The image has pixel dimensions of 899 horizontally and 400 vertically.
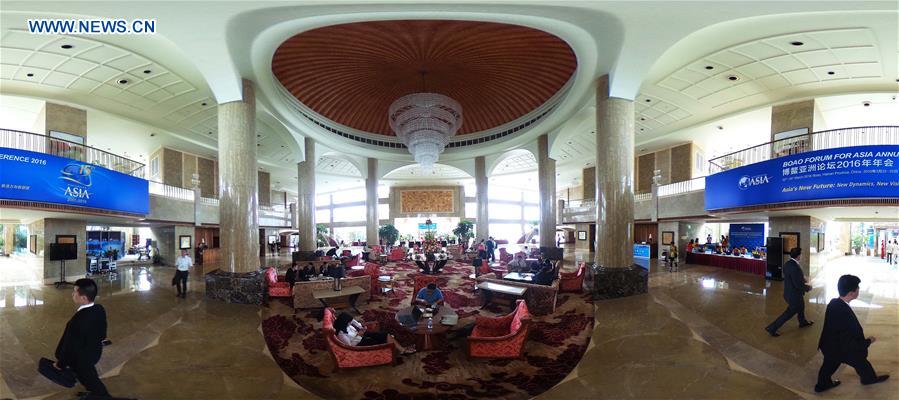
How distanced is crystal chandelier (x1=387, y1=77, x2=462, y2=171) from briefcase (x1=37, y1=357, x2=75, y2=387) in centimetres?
951

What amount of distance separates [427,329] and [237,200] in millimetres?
6526

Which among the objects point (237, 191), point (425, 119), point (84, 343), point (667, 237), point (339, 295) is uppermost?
point (425, 119)

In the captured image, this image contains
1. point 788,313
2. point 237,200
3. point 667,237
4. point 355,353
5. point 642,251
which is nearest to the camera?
point 355,353

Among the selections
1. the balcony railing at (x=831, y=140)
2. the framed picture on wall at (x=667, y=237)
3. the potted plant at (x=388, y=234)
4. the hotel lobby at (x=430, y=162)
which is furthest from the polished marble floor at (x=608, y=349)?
the potted plant at (x=388, y=234)

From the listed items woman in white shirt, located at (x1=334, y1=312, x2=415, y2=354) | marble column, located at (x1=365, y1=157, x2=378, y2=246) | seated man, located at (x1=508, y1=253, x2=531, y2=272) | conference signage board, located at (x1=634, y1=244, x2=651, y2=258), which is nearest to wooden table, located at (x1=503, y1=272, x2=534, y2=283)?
seated man, located at (x1=508, y1=253, x2=531, y2=272)

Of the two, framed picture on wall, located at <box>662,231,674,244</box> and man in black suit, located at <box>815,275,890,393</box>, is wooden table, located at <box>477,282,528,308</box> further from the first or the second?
framed picture on wall, located at <box>662,231,674,244</box>

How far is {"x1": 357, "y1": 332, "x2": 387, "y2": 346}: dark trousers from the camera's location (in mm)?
4609

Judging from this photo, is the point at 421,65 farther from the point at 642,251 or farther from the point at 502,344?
the point at 502,344

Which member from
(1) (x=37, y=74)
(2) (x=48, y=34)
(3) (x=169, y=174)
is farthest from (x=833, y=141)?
(3) (x=169, y=174)

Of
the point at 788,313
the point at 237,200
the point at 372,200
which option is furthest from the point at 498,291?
the point at 372,200

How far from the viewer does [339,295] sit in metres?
7.09

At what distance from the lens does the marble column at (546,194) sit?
1606cm

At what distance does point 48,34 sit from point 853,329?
1404 cm

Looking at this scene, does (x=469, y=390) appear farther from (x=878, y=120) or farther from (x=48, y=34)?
(x=878, y=120)
